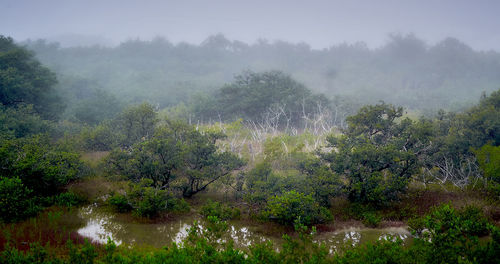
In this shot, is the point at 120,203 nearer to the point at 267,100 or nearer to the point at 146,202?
the point at 146,202

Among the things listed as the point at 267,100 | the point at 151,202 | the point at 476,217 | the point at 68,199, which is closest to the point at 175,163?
the point at 151,202

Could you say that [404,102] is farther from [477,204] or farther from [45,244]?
[45,244]

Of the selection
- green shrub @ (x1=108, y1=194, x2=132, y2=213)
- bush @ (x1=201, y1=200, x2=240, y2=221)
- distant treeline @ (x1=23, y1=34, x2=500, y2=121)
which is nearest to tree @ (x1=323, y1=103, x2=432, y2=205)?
bush @ (x1=201, y1=200, x2=240, y2=221)

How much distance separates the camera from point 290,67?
6256 cm

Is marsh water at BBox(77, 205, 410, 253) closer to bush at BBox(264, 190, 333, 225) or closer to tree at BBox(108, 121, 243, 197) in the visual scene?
bush at BBox(264, 190, 333, 225)

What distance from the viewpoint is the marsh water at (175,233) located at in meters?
8.53

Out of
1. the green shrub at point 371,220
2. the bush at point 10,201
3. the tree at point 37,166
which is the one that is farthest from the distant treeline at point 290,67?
the green shrub at point 371,220

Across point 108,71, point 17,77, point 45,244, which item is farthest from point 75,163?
point 108,71

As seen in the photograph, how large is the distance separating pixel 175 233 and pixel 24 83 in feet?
58.6

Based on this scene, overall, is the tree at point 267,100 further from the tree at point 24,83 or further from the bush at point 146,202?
the bush at point 146,202

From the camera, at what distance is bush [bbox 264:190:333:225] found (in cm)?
893

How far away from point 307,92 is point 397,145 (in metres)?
18.4

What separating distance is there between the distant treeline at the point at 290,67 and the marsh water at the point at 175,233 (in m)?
28.6

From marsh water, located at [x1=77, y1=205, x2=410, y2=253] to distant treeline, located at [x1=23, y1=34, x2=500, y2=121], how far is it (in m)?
28.6
